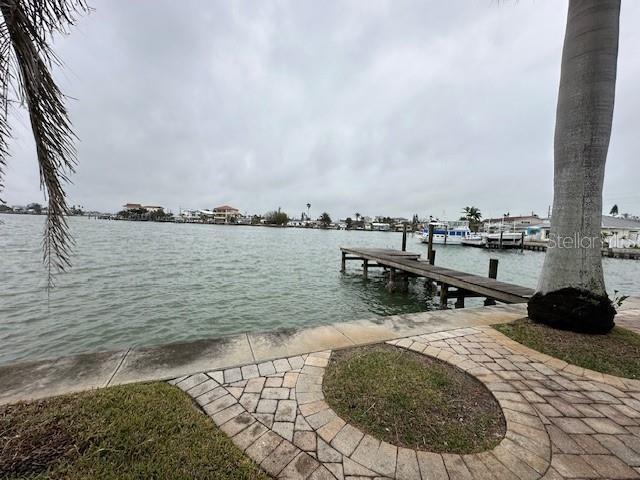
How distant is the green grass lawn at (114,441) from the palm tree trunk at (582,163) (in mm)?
5050

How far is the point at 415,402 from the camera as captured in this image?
8.33 feet

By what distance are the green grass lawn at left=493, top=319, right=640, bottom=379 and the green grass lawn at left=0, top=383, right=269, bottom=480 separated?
13.5 feet

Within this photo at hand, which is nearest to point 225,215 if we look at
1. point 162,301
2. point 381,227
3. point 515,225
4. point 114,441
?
point 381,227

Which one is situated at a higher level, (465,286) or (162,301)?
(465,286)

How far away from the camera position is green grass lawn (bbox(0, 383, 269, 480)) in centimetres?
173

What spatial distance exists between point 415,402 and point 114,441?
8.36 ft

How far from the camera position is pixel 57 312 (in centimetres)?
731

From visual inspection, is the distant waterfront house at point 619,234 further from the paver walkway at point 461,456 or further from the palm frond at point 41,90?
the palm frond at point 41,90

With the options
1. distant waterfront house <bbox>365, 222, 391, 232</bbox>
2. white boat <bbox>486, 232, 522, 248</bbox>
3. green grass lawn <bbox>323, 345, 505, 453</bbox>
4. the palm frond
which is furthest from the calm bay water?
distant waterfront house <bbox>365, 222, 391, 232</bbox>

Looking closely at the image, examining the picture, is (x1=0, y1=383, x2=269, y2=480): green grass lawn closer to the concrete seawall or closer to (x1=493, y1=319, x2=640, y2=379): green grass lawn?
the concrete seawall

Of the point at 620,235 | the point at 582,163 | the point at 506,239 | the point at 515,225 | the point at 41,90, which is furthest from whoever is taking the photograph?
the point at 515,225

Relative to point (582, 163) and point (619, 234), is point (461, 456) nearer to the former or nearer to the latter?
point (582, 163)

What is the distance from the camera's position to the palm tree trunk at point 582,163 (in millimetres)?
3777

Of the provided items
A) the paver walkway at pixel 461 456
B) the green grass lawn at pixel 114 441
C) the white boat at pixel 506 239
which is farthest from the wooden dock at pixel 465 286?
the white boat at pixel 506 239
